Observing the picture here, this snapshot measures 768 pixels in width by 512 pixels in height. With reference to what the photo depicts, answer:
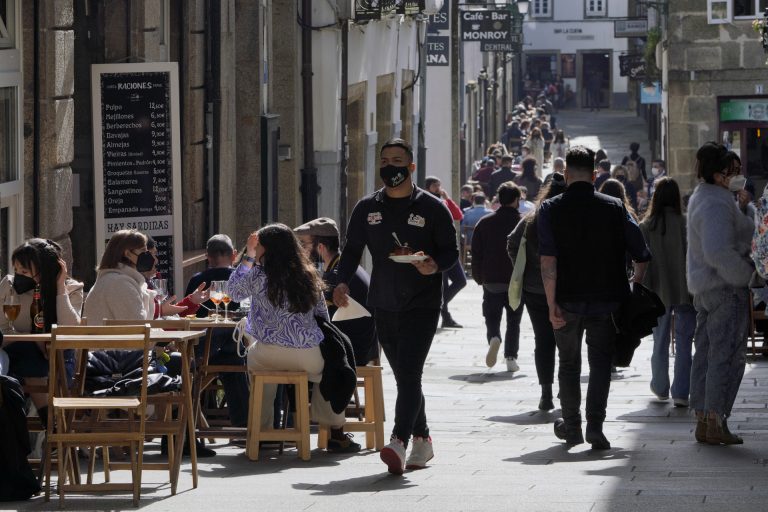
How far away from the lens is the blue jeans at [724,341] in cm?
934

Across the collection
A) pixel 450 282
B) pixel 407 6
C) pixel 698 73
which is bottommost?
pixel 450 282

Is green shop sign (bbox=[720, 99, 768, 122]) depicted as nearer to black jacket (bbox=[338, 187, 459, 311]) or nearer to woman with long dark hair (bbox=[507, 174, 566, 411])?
woman with long dark hair (bbox=[507, 174, 566, 411])

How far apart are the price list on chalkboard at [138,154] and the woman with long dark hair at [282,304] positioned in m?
3.34

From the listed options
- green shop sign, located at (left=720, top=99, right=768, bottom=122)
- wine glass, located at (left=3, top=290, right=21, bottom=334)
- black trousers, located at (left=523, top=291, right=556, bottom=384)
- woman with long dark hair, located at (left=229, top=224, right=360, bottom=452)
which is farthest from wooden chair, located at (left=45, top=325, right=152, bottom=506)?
green shop sign, located at (left=720, top=99, right=768, bottom=122)

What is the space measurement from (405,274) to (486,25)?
82.9ft

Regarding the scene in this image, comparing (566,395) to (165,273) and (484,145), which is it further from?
(484,145)

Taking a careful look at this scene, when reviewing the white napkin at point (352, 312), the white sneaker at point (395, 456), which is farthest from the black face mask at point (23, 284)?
the white sneaker at point (395, 456)

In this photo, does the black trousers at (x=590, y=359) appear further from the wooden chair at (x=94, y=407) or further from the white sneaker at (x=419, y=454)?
the wooden chair at (x=94, y=407)

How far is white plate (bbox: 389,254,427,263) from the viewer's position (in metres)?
8.40

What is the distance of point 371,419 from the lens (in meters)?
9.95

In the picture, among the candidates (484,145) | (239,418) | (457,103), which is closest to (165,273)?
(239,418)

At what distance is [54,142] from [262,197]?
6689 millimetres

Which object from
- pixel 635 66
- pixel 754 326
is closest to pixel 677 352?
pixel 754 326

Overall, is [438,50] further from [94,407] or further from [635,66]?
[94,407]
